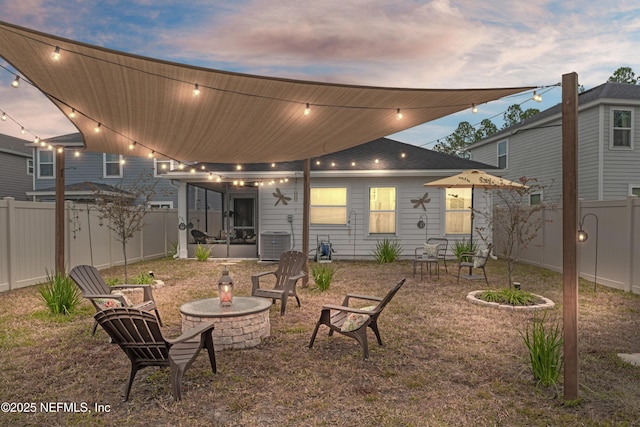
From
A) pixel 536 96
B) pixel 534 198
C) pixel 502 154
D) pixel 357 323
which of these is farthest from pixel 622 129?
pixel 357 323

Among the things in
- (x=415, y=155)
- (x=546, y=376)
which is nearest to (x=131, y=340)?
(x=546, y=376)

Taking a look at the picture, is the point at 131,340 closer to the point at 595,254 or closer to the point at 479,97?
the point at 479,97

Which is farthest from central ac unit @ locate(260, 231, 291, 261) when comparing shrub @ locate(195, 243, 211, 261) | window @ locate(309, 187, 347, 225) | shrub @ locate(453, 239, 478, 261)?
shrub @ locate(453, 239, 478, 261)

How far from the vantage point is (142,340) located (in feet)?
9.92

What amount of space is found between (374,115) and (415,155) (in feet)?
27.3

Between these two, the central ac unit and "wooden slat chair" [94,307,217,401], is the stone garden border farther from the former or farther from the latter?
the central ac unit

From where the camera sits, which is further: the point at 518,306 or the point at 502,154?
the point at 502,154

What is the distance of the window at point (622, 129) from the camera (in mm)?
12227

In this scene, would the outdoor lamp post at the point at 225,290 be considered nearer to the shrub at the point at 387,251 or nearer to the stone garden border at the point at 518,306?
the stone garden border at the point at 518,306

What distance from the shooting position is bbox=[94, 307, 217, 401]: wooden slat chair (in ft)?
9.61

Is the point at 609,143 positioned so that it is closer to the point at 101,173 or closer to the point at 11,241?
the point at 11,241

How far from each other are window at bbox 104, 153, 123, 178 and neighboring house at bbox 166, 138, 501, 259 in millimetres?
5544

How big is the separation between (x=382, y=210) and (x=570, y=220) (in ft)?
30.1

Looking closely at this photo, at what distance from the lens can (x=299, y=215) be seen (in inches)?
476
